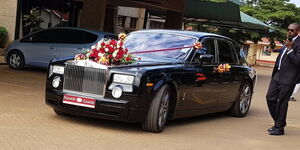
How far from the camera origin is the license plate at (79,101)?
7.38 m

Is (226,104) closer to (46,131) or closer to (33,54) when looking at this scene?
(46,131)

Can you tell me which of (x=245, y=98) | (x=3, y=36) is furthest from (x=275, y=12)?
(x=245, y=98)

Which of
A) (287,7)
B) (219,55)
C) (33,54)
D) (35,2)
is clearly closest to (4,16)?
(35,2)

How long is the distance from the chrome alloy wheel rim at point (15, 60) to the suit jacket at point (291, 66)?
352 inches

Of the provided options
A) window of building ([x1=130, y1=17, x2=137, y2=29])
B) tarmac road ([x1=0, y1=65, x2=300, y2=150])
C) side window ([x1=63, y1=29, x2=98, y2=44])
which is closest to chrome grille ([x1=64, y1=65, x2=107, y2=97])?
tarmac road ([x1=0, y1=65, x2=300, y2=150])

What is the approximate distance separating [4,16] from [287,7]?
42.8 m

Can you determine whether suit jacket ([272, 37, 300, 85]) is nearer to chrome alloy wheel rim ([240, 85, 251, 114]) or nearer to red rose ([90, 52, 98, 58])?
chrome alloy wheel rim ([240, 85, 251, 114])

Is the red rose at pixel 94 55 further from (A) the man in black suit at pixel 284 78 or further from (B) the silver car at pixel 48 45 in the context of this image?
(B) the silver car at pixel 48 45

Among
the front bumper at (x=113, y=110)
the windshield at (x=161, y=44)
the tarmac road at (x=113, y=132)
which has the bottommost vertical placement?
the tarmac road at (x=113, y=132)

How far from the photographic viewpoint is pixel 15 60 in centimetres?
1541

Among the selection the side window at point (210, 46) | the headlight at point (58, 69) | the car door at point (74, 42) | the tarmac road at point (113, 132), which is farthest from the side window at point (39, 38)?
the headlight at point (58, 69)

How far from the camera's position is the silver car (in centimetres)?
1510

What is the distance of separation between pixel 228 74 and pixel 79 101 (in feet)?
11.4

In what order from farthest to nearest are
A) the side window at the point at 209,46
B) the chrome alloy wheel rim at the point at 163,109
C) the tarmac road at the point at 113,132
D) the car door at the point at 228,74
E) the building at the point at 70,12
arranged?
the building at the point at 70,12 < the car door at the point at 228,74 < the side window at the point at 209,46 < the chrome alloy wheel rim at the point at 163,109 < the tarmac road at the point at 113,132
